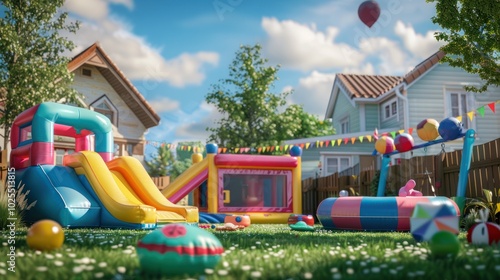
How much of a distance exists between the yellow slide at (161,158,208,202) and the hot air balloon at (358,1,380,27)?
6.09 meters

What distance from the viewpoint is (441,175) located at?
1096 centimetres

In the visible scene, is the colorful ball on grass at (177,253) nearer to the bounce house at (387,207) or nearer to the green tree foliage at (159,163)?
the bounce house at (387,207)

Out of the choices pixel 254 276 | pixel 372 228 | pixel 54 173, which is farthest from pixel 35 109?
pixel 254 276

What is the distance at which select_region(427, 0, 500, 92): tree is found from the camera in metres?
9.66

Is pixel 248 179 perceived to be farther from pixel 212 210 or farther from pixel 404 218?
pixel 404 218

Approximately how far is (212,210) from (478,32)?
339 inches

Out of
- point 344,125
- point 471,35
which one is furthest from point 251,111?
point 471,35

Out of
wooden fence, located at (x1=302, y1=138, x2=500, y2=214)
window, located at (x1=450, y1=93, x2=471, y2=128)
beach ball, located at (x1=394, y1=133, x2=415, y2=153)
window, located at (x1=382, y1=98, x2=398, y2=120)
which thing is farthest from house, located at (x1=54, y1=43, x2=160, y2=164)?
beach ball, located at (x1=394, y1=133, x2=415, y2=153)

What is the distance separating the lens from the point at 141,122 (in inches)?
963

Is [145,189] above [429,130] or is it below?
below

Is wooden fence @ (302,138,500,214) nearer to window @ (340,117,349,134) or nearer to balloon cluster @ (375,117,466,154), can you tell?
balloon cluster @ (375,117,466,154)

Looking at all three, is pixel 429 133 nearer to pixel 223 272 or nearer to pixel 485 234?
pixel 485 234

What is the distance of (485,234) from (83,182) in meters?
8.14

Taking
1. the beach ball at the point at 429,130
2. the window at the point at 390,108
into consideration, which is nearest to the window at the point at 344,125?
the window at the point at 390,108
